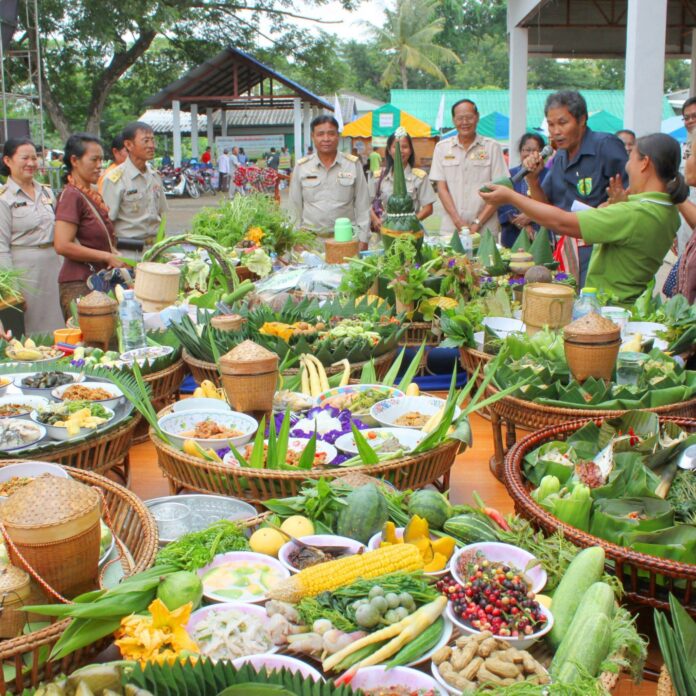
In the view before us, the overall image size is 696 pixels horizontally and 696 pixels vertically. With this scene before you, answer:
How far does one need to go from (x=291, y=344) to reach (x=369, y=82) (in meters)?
56.3

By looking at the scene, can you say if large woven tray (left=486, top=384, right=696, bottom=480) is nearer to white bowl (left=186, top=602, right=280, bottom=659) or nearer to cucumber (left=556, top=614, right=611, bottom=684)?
cucumber (left=556, top=614, right=611, bottom=684)

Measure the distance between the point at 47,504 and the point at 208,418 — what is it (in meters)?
1.23

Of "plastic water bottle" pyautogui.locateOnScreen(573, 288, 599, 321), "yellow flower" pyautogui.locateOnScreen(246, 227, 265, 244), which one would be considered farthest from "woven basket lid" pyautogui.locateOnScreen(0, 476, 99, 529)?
"yellow flower" pyautogui.locateOnScreen(246, 227, 265, 244)

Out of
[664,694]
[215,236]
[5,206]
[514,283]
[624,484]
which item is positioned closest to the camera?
[664,694]

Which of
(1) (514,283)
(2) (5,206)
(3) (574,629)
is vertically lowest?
(3) (574,629)

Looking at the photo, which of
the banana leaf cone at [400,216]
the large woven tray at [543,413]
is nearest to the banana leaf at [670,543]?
the large woven tray at [543,413]

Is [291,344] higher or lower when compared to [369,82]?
lower

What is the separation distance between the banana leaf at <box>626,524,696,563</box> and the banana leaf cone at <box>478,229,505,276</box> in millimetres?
2842

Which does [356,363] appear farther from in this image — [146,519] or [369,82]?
[369,82]

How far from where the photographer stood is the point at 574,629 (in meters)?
1.63

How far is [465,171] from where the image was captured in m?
7.00

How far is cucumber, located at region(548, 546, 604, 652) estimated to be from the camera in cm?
171

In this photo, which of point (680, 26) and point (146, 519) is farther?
point (680, 26)

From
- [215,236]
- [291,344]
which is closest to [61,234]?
[215,236]
